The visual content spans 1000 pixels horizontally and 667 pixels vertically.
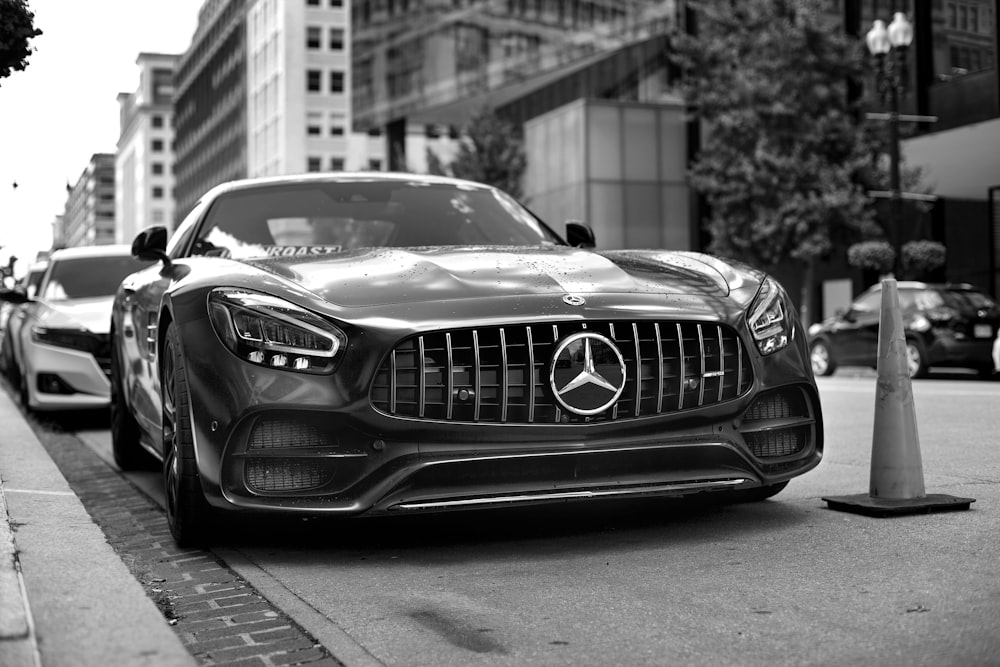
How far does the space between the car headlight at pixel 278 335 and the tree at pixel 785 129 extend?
2313cm

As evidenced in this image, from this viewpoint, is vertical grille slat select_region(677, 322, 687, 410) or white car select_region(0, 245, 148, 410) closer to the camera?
vertical grille slat select_region(677, 322, 687, 410)

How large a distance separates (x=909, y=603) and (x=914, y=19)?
2725 centimetres

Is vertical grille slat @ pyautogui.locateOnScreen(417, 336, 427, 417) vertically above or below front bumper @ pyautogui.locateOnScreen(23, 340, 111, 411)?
above

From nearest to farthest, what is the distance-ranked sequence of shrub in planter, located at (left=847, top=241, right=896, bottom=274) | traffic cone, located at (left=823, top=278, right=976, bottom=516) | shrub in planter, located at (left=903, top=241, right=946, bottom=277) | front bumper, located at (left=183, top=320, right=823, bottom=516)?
front bumper, located at (left=183, top=320, right=823, bottom=516)
traffic cone, located at (left=823, top=278, right=976, bottom=516)
shrub in planter, located at (left=847, top=241, right=896, bottom=274)
shrub in planter, located at (left=903, top=241, right=946, bottom=277)

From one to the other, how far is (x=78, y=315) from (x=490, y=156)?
92.2 ft

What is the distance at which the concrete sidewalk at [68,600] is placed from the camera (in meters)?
2.92

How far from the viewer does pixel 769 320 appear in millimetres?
4863

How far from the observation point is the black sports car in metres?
4.32

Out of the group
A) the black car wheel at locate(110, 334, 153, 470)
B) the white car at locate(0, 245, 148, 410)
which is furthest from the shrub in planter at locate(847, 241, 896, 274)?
the black car wheel at locate(110, 334, 153, 470)

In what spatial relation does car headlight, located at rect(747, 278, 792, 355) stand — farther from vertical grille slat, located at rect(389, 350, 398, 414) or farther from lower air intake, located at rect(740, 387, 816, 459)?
vertical grille slat, located at rect(389, 350, 398, 414)

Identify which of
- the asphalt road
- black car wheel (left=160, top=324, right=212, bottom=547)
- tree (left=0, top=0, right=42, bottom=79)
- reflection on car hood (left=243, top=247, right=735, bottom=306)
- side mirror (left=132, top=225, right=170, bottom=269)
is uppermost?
tree (left=0, top=0, right=42, bottom=79)

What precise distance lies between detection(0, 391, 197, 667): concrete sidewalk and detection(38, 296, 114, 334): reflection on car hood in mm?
5674

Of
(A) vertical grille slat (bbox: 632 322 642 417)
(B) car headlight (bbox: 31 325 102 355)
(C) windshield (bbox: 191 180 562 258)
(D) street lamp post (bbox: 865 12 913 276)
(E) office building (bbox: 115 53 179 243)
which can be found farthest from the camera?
(E) office building (bbox: 115 53 179 243)

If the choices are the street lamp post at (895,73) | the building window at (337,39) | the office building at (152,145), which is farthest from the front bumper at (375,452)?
the office building at (152,145)
